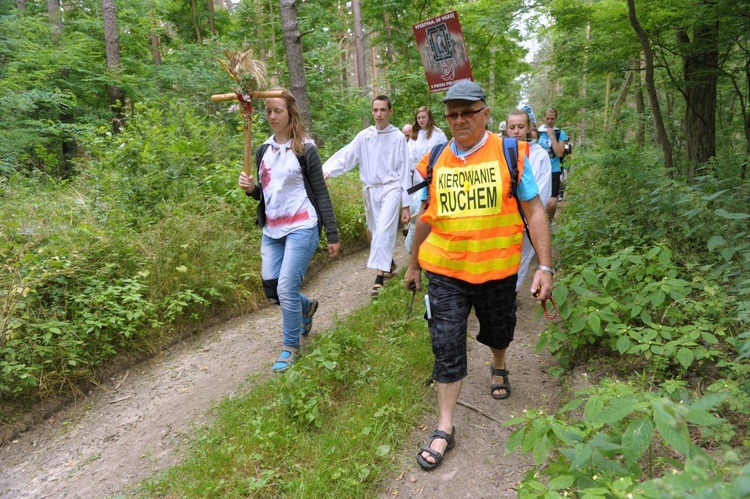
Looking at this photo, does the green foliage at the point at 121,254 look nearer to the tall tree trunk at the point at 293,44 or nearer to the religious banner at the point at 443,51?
the tall tree trunk at the point at 293,44

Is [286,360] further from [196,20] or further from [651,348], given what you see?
[196,20]

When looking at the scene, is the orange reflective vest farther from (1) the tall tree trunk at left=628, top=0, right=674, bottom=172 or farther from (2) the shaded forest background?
(1) the tall tree trunk at left=628, top=0, right=674, bottom=172

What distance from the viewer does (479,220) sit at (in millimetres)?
2938

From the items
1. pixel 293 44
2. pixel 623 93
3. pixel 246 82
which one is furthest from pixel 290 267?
pixel 623 93

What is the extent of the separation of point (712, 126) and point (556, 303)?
511cm

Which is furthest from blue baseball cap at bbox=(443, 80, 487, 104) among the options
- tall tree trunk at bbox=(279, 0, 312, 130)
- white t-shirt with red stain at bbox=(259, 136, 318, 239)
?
tall tree trunk at bbox=(279, 0, 312, 130)

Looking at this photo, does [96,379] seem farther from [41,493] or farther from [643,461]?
[643,461]

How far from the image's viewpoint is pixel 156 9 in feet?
51.6

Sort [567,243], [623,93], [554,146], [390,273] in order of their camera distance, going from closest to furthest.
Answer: [567,243] < [390,273] < [554,146] < [623,93]

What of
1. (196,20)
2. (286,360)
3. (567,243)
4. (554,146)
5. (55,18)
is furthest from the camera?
(196,20)

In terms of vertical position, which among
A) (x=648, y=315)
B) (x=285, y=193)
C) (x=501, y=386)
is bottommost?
(x=501, y=386)

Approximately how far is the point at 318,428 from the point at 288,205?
196cm

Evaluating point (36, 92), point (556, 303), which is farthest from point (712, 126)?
point (36, 92)

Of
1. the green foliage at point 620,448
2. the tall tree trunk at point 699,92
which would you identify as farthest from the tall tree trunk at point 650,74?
the green foliage at point 620,448
